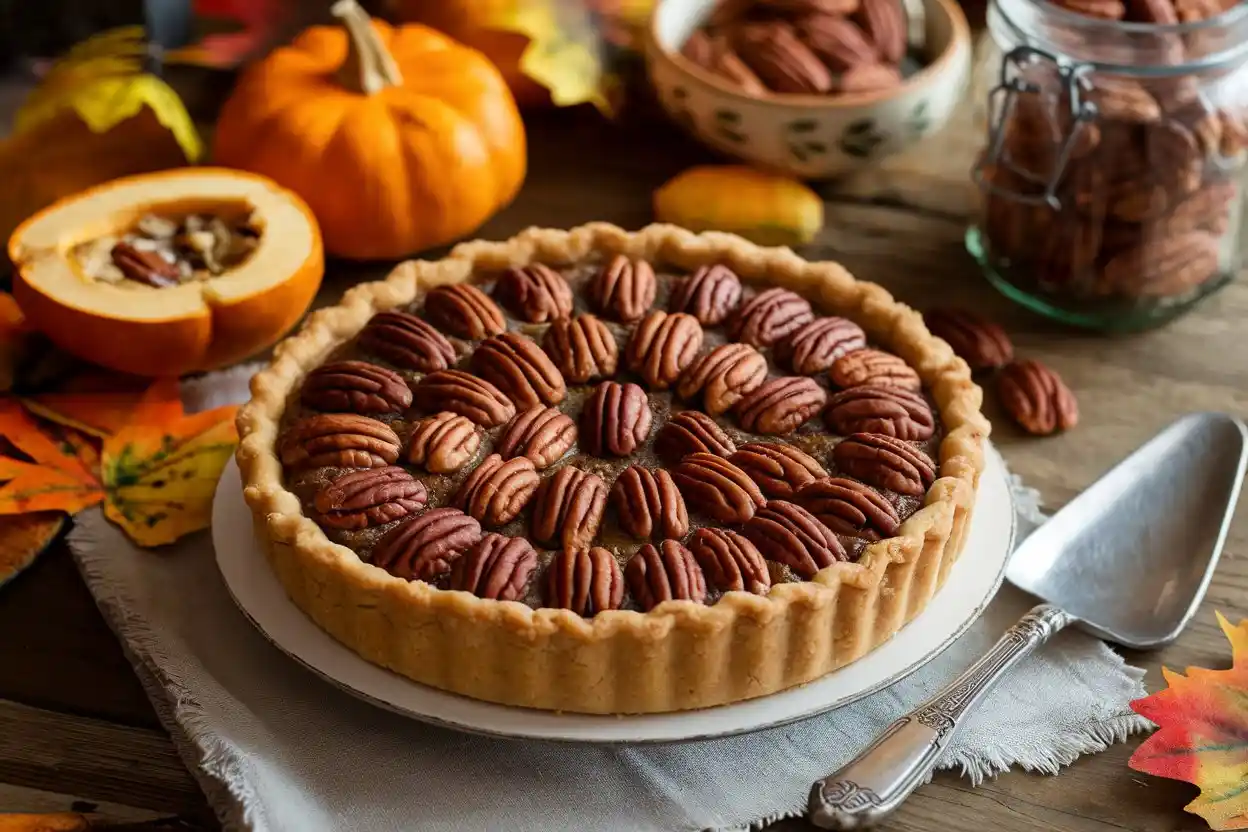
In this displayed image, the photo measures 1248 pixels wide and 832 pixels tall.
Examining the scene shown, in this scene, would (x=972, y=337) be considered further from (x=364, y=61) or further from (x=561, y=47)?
(x=364, y=61)

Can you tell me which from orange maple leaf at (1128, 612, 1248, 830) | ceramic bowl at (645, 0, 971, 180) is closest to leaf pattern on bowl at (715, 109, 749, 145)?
ceramic bowl at (645, 0, 971, 180)

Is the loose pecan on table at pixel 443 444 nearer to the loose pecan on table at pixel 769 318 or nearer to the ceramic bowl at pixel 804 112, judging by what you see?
the loose pecan on table at pixel 769 318

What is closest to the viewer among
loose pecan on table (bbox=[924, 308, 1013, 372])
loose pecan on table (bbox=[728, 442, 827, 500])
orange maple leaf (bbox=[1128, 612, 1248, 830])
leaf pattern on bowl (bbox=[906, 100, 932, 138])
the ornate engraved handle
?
the ornate engraved handle

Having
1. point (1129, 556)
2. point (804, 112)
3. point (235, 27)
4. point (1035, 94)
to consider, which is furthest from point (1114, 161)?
point (235, 27)

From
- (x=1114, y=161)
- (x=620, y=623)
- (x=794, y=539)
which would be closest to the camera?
(x=620, y=623)

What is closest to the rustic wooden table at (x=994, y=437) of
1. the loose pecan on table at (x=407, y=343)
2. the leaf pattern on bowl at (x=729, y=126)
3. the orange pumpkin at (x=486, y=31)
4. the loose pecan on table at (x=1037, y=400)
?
the loose pecan on table at (x=1037, y=400)

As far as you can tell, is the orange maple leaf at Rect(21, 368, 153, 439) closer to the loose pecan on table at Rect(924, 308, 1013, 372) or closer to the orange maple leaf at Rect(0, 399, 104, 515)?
→ the orange maple leaf at Rect(0, 399, 104, 515)
